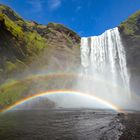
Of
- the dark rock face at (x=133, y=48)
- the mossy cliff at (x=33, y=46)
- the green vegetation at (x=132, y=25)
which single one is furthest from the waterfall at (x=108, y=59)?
the mossy cliff at (x=33, y=46)

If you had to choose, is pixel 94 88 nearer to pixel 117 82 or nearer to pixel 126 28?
pixel 117 82

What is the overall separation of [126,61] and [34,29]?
1500 inches

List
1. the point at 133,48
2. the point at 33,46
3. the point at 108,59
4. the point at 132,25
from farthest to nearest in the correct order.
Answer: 1. the point at 108,59
2. the point at 132,25
3. the point at 33,46
4. the point at 133,48

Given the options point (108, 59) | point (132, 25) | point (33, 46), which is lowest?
point (108, 59)

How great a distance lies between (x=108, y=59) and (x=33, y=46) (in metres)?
25.5

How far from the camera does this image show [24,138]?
41.8 feet

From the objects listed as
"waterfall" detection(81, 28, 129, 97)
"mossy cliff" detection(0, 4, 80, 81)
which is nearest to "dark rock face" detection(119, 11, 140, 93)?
"waterfall" detection(81, 28, 129, 97)

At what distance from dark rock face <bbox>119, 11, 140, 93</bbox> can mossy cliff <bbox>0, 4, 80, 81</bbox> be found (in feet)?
59.6

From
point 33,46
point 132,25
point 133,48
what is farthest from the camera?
point 132,25


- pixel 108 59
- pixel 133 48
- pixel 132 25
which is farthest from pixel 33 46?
pixel 132 25

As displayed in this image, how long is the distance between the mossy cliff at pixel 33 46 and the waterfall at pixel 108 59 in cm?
556

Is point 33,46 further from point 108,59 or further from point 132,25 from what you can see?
point 132,25

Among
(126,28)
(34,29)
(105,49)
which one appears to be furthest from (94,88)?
(34,29)

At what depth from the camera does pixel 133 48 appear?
55875mm
